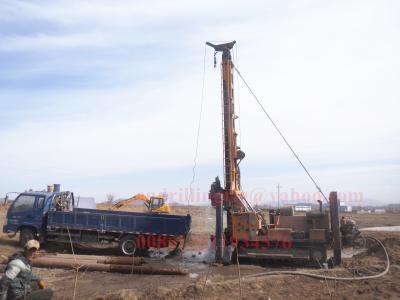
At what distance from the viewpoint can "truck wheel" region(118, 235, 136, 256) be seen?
15406 mm

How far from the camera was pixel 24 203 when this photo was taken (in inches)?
645

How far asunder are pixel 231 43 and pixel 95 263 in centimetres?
941

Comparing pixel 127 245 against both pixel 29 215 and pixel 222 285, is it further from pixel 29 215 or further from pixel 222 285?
pixel 222 285

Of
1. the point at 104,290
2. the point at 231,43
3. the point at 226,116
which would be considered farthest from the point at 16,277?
the point at 231,43

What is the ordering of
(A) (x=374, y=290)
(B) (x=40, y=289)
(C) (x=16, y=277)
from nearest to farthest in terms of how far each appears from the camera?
1. (C) (x=16, y=277)
2. (B) (x=40, y=289)
3. (A) (x=374, y=290)

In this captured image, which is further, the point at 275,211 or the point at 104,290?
the point at 275,211

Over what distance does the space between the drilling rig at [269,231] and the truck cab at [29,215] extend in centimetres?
682

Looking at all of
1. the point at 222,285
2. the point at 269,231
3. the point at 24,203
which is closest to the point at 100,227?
the point at 24,203

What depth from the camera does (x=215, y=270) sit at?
41.9 ft

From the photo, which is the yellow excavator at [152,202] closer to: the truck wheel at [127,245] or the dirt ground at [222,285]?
the truck wheel at [127,245]

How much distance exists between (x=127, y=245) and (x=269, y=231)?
5464mm

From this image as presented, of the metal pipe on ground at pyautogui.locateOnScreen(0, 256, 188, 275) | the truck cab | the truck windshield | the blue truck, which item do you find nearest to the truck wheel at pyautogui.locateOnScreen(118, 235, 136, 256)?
the blue truck

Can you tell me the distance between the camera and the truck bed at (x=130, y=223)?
611 inches

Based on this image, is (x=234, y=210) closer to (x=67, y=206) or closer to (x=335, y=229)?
(x=335, y=229)
